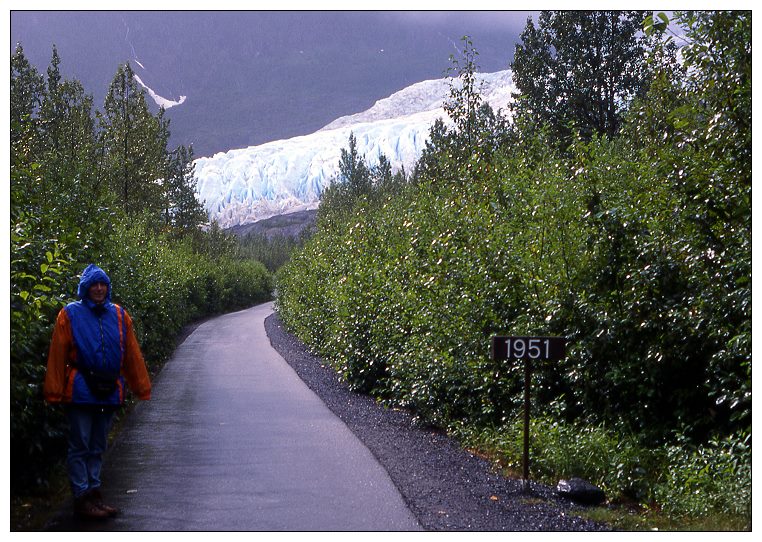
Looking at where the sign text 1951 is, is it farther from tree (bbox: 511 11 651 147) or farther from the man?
tree (bbox: 511 11 651 147)

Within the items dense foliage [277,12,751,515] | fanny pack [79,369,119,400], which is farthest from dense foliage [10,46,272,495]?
dense foliage [277,12,751,515]

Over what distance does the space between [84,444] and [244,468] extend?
88.3 inches

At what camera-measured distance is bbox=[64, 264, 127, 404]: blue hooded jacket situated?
266 inches

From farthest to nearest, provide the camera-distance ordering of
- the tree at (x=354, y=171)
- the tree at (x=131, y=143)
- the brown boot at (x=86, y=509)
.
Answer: the tree at (x=354, y=171) → the tree at (x=131, y=143) → the brown boot at (x=86, y=509)

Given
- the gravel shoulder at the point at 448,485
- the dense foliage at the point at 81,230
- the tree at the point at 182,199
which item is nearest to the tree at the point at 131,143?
the dense foliage at the point at 81,230

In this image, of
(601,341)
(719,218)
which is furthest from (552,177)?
(719,218)

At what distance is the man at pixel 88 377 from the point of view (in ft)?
22.0

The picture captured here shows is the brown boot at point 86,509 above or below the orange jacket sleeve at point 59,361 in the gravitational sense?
below

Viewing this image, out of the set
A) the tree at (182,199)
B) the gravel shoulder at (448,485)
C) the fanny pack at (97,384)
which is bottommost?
the gravel shoulder at (448,485)

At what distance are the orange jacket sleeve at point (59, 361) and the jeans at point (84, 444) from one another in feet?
0.54

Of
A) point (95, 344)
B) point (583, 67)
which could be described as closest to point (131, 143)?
point (583, 67)

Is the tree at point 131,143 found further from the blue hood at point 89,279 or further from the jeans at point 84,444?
the jeans at point 84,444

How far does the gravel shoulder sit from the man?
7.93 feet
